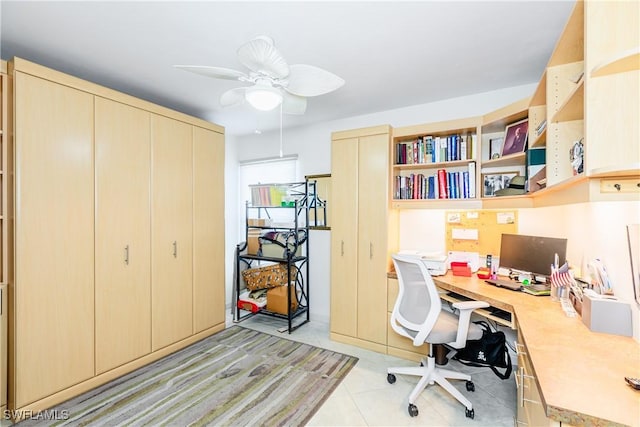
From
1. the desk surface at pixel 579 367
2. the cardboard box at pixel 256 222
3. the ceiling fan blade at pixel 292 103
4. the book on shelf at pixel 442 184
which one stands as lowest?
the desk surface at pixel 579 367

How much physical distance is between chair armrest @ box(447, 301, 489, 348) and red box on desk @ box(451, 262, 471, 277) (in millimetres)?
628

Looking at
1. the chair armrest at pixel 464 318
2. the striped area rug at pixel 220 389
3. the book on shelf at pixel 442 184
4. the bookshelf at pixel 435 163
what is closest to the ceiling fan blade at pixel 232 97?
the bookshelf at pixel 435 163

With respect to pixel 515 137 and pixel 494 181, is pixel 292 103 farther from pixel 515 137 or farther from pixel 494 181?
pixel 494 181

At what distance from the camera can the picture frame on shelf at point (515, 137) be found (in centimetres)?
230

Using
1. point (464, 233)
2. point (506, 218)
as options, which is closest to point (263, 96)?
point (464, 233)

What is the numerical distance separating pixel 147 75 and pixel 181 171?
0.87 metres

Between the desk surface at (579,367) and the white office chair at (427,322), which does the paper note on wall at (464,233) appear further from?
the desk surface at (579,367)

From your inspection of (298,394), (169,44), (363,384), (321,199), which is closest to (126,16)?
(169,44)

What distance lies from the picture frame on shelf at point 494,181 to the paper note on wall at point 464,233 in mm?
370

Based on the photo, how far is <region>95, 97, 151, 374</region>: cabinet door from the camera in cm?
228

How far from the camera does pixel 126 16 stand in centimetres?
166

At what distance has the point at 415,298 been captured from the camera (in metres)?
2.13

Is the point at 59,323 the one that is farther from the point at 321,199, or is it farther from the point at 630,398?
the point at 630,398

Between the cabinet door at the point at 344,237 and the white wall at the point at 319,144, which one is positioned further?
the cabinet door at the point at 344,237
